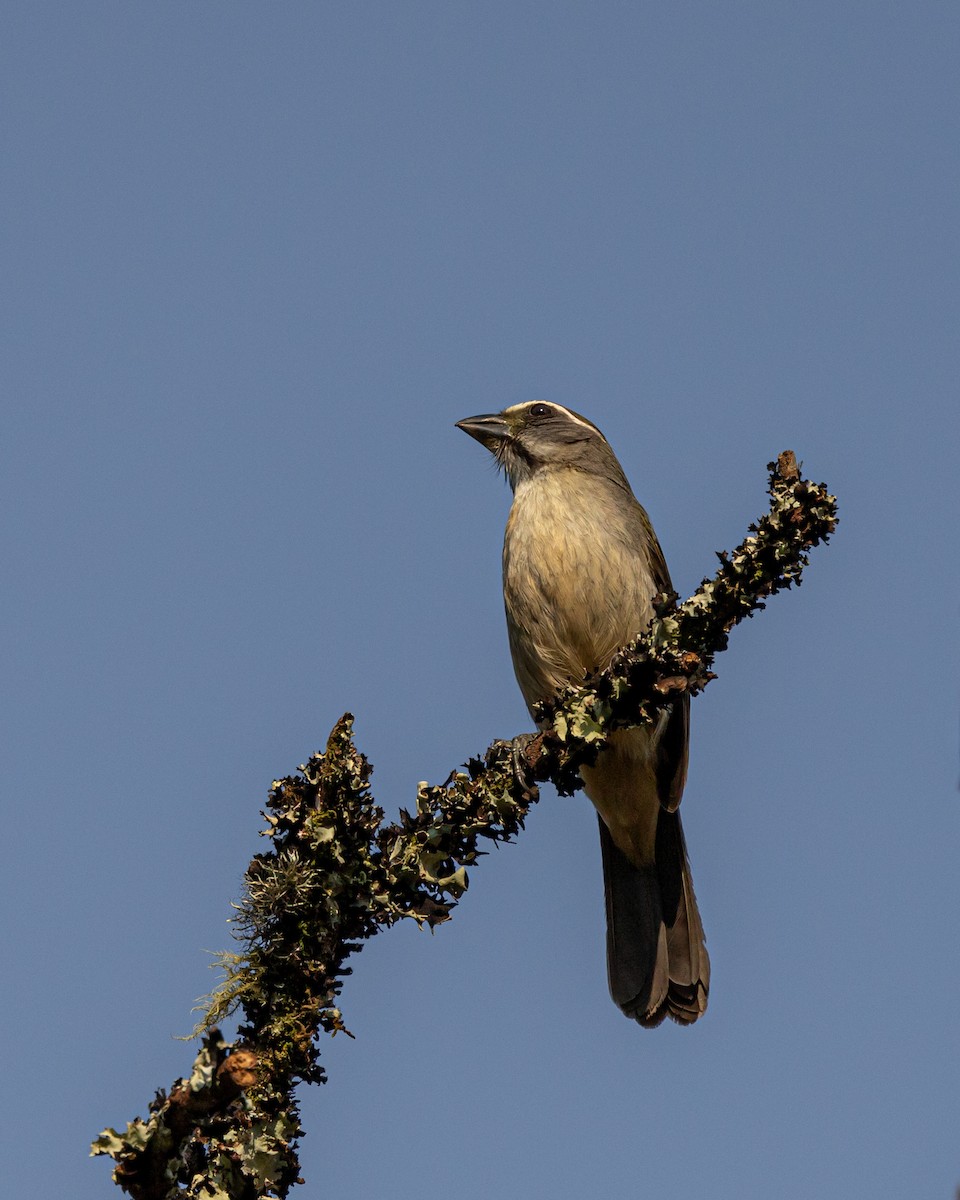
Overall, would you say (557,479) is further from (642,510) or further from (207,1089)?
(207,1089)

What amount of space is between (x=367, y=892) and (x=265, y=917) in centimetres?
31

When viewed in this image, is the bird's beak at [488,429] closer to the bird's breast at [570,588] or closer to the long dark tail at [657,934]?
the bird's breast at [570,588]

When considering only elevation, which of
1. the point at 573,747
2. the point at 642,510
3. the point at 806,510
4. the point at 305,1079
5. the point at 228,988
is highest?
the point at 642,510

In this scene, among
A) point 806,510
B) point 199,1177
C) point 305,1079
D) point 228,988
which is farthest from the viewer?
point 806,510

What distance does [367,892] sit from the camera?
4141 mm

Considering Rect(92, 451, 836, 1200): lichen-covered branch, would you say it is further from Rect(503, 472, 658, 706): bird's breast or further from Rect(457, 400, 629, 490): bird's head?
Rect(457, 400, 629, 490): bird's head

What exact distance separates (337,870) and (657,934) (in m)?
3.77

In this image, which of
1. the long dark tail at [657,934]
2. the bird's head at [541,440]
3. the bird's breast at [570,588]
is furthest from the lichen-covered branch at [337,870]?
the bird's head at [541,440]

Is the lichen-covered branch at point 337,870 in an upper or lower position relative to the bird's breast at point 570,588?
lower

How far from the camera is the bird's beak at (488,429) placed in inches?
331

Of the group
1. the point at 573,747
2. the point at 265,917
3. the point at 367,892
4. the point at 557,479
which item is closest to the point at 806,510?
the point at 573,747

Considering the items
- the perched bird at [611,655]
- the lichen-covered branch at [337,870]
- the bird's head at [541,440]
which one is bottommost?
the lichen-covered branch at [337,870]

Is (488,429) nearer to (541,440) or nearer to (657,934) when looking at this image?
(541,440)

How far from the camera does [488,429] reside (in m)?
8.46
